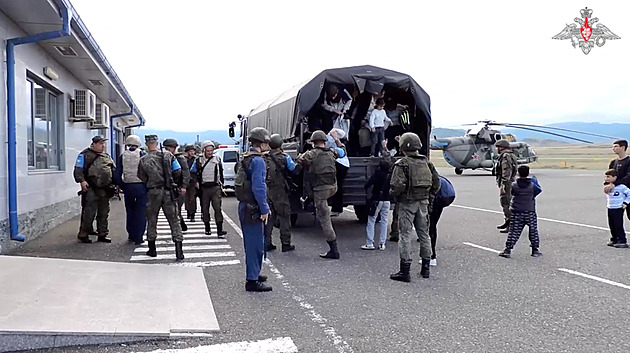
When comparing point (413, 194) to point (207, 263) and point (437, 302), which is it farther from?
point (207, 263)

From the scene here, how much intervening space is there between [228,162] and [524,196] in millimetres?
13774

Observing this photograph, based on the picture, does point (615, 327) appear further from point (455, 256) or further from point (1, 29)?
point (1, 29)

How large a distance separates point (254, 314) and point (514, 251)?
504 centimetres

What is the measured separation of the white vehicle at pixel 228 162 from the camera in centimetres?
1959

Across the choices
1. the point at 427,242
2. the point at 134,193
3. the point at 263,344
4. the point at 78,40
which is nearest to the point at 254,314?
the point at 263,344

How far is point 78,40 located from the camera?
388 inches

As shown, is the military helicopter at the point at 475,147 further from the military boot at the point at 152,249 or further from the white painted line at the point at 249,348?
the white painted line at the point at 249,348

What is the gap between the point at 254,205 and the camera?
20.0 ft

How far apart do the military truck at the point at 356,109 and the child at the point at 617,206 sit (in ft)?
10.8

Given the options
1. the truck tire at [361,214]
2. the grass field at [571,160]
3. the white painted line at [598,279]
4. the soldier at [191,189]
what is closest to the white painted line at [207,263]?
the soldier at [191,189]

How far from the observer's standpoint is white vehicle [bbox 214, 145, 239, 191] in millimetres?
19594

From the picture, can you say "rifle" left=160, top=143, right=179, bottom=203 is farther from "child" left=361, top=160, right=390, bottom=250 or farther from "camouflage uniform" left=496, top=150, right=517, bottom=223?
"camouflage uniform" left=496, top=150, right=517, bottom=223

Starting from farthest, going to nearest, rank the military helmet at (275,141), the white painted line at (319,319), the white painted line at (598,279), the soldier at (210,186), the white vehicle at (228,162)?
the white vehicle at (228,162) < the soldier at (210,186) < the military helmet at (275,141) < the white painted line at (598,279) < the white painted line at (319,319)

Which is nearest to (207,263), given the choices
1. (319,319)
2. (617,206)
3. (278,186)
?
(278,186)
